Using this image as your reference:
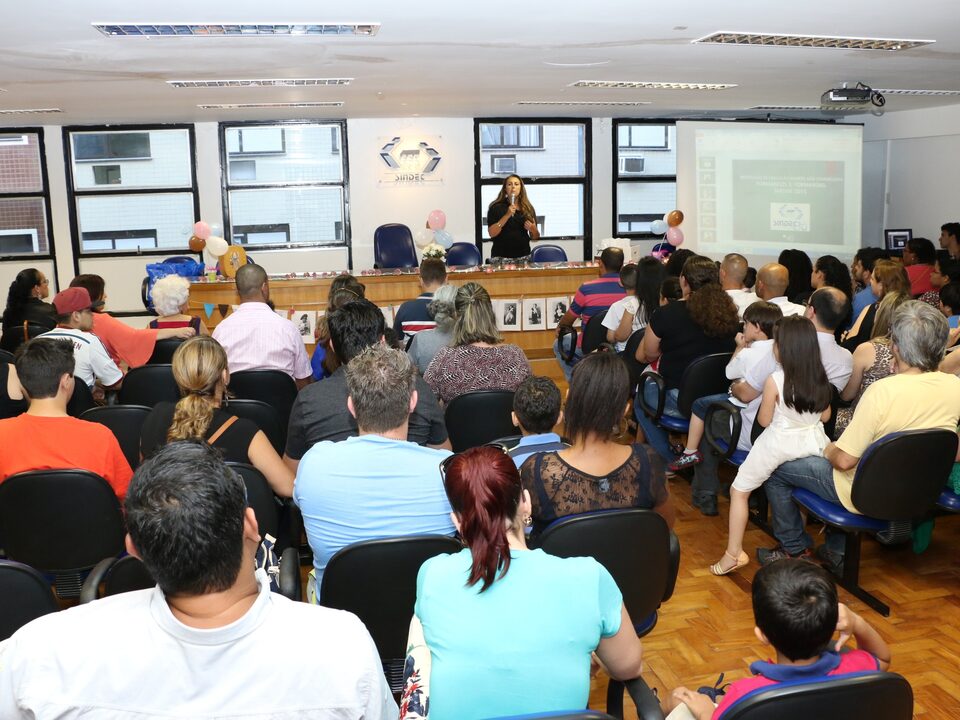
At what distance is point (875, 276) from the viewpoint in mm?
5312

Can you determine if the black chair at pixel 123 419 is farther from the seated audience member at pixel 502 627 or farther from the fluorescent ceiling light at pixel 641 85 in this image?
the fluorescent ceiling light at pixel 641 85

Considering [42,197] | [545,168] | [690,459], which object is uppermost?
[545,168]

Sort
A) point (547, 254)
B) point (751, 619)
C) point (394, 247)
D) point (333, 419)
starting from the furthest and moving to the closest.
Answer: point (394, 247)
point (547, 254)
point (751, 619)
point (333, 419)

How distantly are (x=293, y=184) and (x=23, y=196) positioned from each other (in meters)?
3.21

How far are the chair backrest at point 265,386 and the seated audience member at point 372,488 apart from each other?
1.91 metres

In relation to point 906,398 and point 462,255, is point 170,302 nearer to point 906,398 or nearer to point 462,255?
point 906,398

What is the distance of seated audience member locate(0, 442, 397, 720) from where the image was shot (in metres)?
1.20

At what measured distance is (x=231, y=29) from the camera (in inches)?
181

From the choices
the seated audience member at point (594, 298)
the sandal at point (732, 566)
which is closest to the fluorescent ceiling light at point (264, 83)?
the seated audience member at point (594, 298)

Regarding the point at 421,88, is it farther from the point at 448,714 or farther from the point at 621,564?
the point at 448,714

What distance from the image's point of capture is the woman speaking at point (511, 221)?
8719 millimetres

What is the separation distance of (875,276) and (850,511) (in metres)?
2.44

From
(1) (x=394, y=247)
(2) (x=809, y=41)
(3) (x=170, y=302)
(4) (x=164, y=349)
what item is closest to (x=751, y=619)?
(4) (x=164, y=349)

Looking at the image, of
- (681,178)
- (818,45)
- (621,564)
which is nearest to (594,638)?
(621,564)
